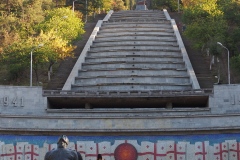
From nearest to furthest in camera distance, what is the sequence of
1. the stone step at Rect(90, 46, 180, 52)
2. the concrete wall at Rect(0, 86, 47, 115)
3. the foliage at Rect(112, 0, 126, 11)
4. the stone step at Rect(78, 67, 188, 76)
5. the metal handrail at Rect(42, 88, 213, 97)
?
the concrete wall at Rect(0, 86, 47, 115), the metal handrail at Rect(42, 88, 213, 97), the stone step at Rect(78, 67, 188, 76), the stone step at Rect(90, 46, 180, 52), the foliage at Rect(112, 0, 126, 11)

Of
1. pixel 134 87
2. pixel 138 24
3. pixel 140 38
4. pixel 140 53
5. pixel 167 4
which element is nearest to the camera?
pixel 134 87

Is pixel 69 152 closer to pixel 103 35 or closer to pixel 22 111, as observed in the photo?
pixel 22 111

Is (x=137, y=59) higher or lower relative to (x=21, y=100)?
higher

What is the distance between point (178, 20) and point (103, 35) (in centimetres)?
1969

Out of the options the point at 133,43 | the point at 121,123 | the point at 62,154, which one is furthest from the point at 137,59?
the point at 62,154

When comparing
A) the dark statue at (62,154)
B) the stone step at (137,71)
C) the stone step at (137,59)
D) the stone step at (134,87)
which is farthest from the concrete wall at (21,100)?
the dark statue at (62,154)

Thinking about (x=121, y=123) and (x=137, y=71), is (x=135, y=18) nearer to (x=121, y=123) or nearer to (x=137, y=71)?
(x=137, y=71)

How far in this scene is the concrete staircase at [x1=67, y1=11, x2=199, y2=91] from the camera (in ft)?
150

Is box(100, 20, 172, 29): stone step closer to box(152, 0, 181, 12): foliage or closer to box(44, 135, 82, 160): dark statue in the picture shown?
box(152, 0, 181, 12): foliage

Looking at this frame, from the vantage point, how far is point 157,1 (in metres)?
97.0

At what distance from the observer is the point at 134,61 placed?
168 ft

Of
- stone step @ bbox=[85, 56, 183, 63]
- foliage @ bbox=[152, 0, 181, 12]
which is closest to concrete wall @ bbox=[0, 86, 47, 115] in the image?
stone step @ bbox=[85, 56, 183, 63]

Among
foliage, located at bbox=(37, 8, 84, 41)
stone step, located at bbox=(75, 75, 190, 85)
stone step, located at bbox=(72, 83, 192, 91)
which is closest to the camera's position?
stone step, located at bbox=(72, 83, 192, 91)

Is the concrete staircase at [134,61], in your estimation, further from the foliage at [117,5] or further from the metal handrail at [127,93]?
the foliage at [117,5]
